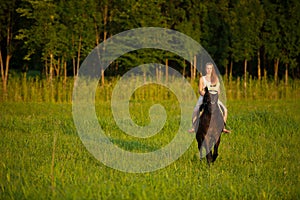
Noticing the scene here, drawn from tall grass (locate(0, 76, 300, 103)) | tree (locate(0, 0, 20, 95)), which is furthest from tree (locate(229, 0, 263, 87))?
tree (locate(0, 0, 20, 95))

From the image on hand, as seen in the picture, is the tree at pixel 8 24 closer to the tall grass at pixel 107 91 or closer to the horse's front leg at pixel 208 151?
the tall grass at pixel 107 91

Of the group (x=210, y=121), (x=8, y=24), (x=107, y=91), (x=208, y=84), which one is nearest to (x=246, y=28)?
(x=107, y=91)

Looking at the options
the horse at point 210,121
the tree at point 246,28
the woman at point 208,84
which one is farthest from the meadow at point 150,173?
the tree at point 246,28

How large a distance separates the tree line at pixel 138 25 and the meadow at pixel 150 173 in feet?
27.8

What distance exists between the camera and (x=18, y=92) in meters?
23.5

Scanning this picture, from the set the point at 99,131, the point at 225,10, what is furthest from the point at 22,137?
the point at 225,10

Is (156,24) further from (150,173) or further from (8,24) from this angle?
(150,173)

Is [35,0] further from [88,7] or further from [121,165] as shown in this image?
[121,165]

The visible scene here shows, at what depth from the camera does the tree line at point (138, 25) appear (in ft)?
80.6

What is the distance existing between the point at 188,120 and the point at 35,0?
11.3 meters

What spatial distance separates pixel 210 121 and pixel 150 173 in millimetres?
1620

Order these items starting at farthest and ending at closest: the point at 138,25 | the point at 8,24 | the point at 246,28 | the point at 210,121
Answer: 1. the point at 246,28
2. the point at 8,24
3. the point at 138,25
4. the point at 210,121

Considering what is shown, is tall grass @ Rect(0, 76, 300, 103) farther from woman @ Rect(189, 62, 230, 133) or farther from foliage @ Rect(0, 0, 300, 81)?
woman @ Rect(189, 62, 230, 133)

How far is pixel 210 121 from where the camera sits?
9.28 metres
